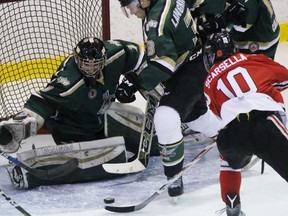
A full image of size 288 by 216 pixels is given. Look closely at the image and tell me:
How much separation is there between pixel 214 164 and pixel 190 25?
74cm

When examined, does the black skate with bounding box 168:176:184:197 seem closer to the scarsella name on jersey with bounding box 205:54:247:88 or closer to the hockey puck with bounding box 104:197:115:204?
the hockey puck with bounding box 104:197:115:204

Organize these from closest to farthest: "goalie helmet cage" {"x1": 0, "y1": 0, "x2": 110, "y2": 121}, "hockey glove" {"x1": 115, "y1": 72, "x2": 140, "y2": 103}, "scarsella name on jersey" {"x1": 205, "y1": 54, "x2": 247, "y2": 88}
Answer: "scarsella name on jersey" {"x1": 205, "y1": 54, "x2": 247, "y2": 88}, "hockey glove" {"x1": 115, "y1": 72, "x2": 140, "y2": 103}, "goalie helmet cage" {"x1": 0, "y1": 0, "x2": 110, "y2": 121}

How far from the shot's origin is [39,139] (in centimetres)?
469

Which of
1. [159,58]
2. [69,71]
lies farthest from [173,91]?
[69,71]

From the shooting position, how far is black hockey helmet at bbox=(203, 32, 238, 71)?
3.22 m

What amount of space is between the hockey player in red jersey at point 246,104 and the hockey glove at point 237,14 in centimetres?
94

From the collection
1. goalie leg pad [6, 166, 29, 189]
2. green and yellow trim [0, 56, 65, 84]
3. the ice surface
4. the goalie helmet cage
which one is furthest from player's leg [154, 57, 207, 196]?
green and yellow trim [0, 56, 65, 84]

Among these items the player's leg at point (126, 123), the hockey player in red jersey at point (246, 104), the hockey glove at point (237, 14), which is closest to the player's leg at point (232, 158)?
the hockey player in red jersey at point (246, 104)

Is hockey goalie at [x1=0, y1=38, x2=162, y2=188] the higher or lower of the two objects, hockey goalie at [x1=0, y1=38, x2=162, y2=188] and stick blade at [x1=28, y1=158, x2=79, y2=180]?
the higher

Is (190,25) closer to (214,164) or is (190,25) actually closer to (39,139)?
(214,164)

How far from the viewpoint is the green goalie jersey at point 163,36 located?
3.68 meters

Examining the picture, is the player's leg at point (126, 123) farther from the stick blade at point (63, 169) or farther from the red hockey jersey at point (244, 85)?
the red hockey jersey at point (244, 85)

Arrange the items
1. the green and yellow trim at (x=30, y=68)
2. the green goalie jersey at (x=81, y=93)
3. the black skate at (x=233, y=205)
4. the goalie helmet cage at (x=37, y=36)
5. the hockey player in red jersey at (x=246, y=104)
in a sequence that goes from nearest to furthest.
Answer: the hockey player in red jersey at (x=246, y=104) → the black skate at (x=233, y=205) → the green goalie jersey at (x=81, y=93) → the goalie helmet cage at (x=37, y=36) → the green and yellow trim at (x=30, y=68)

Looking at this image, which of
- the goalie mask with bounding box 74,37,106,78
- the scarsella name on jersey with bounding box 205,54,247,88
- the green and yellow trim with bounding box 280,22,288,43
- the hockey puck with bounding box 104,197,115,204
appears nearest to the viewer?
the scarsella name on jersey with bounding box 205,54,247,88
